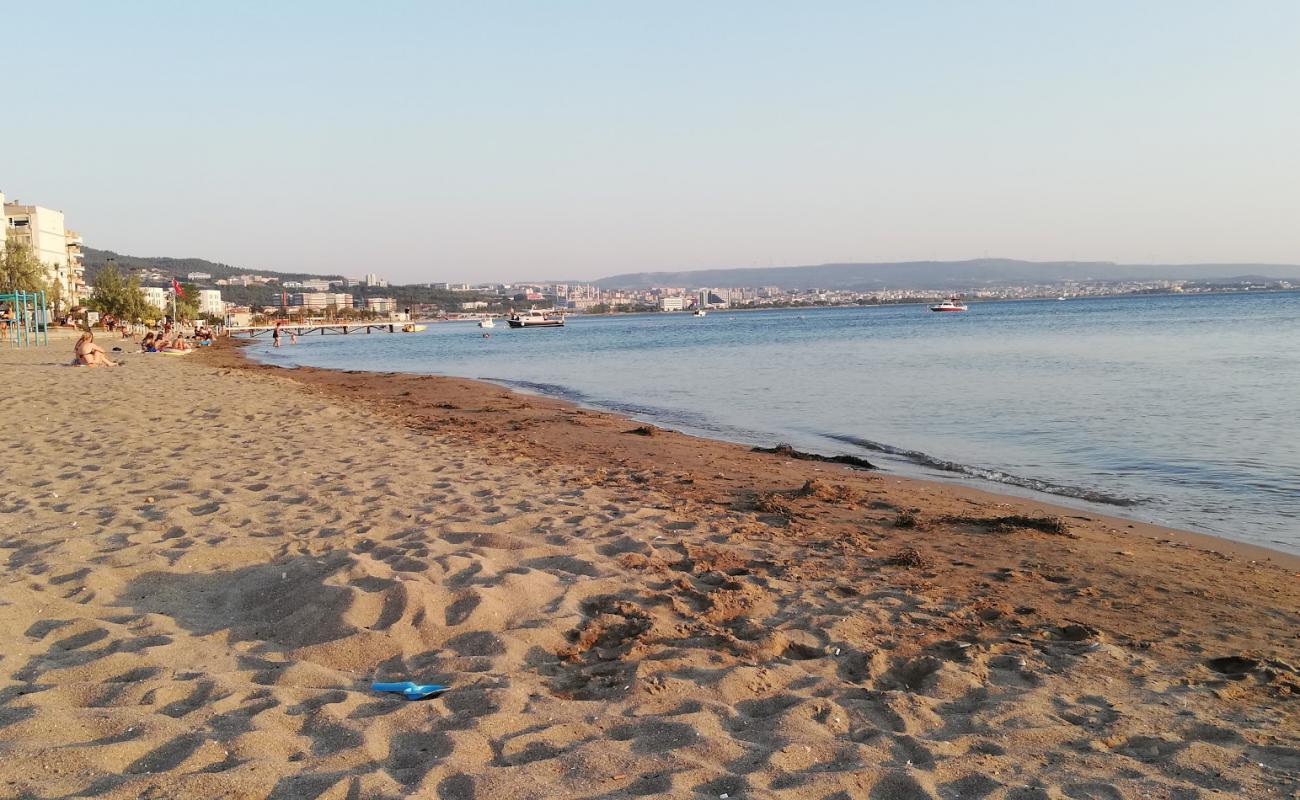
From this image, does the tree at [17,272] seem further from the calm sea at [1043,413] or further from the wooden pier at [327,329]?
the wooden pier at [327,329]

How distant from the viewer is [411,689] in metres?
3.66

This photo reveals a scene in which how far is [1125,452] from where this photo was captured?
11.5m

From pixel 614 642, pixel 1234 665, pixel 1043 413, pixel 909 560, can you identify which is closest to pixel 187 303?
pixel 1043 413

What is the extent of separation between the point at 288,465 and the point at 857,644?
255 inches

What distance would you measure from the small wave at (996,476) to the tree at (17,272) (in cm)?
5449

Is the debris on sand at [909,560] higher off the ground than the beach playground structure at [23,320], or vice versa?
the beach playground structure at [23,320]

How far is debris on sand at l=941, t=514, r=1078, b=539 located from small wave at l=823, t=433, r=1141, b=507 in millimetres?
1707

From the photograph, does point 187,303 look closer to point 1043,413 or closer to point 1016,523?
point 1043,413

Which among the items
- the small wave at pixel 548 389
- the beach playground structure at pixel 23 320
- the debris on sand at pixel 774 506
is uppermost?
the beach playground structure at pixel 23 320

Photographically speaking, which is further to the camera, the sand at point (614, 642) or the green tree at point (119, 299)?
the green tree at point (119, 299)

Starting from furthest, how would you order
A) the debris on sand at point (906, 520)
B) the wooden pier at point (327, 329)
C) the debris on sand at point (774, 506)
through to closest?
the wooden pier at point (327, 329) → the debris on sand at point (774, 506) → the debris on sand at point (906, 520)

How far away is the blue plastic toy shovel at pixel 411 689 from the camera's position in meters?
3.64

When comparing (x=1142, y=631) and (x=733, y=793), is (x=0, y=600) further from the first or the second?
(x=1142, y=631)

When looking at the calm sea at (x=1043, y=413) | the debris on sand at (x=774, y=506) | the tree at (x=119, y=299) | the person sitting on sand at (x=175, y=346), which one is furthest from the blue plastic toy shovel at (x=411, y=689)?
the tree at (x=119, y=299)
